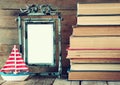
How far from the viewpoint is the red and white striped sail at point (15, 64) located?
1.33m

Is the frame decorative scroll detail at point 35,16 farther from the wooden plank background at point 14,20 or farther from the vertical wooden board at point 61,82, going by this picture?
the vertical wooden board at point 61,82

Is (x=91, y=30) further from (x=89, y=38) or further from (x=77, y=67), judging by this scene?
(x=77, y=67)

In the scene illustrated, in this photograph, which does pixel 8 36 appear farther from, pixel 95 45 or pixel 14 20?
pixel 95 45

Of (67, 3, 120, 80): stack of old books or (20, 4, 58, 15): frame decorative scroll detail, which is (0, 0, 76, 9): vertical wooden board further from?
(67, 3, 120, 80): stack of old books

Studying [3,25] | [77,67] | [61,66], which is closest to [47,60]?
[61,66]

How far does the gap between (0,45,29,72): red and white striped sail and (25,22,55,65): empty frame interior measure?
0.11 m

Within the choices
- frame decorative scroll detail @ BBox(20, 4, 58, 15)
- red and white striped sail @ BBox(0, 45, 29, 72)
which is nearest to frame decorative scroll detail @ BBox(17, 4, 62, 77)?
frame decorative scroll detail @ BBox(20, 4, 58, 15)

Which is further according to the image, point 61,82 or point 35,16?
point 35,16

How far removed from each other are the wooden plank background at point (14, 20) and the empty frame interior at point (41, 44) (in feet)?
0.32

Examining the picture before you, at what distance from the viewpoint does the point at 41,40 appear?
1482mm

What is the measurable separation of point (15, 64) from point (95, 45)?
0.39 m

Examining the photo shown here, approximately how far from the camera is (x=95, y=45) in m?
Answer: 1.32

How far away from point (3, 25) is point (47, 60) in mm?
331

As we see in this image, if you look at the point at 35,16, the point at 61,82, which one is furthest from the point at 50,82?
the point at 35,16
